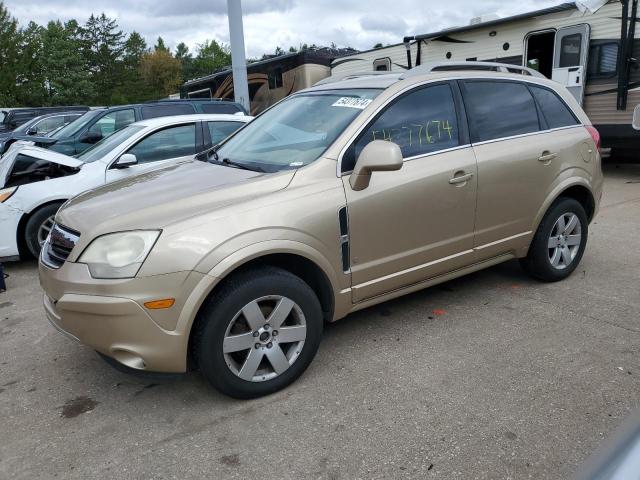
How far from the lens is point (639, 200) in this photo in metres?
7.64

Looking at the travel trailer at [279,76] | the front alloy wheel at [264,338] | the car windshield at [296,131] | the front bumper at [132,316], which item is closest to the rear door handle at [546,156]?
the car windshield at [296,131]

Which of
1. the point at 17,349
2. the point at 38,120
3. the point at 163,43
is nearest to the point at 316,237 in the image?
the point at 17,349

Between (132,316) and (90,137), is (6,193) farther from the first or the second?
(132,316)

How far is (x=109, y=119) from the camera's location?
9.03 meters

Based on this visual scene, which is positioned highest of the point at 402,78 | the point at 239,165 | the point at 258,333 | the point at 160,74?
the point at 160,74

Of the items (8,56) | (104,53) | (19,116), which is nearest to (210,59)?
(104,53)

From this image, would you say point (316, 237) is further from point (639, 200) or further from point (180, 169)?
point (639, 200)

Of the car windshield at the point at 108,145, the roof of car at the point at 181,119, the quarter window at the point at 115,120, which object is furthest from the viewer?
the quarter window at the point at 115,120

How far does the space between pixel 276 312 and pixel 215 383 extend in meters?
0.49

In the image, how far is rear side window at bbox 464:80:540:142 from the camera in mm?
3857

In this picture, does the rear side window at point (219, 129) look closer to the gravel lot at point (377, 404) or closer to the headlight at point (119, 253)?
the gravel lot at point (377, 404)

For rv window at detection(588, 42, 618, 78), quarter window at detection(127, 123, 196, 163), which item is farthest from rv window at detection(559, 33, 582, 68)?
quarter window at detection(127, 123, 196, 163)

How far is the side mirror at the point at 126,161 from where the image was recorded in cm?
574

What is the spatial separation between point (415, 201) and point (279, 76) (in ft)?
48.3
